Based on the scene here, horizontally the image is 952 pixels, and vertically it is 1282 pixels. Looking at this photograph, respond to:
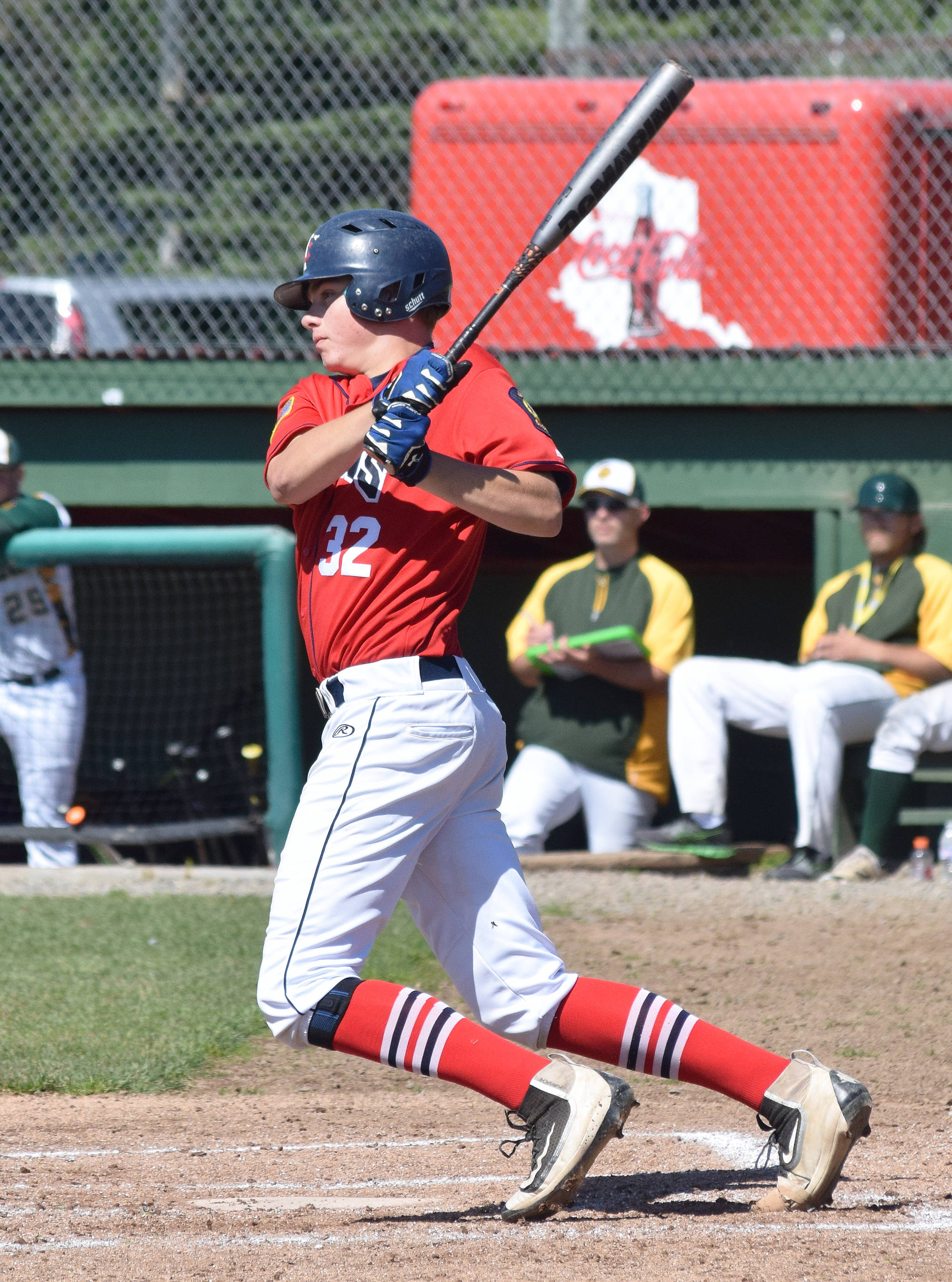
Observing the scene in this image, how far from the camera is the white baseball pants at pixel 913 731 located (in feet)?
19.2

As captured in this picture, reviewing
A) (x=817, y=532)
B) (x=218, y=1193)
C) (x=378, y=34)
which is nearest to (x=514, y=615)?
(x=817, y=532)

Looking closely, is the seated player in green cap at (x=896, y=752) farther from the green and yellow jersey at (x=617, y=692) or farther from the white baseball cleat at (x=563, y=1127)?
the white baseball cleat at (x=563, y=1127)

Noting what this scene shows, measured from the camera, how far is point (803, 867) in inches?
228

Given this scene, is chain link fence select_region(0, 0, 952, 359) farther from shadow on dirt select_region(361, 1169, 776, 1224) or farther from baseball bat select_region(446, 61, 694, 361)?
shadow on dirt select_region(361, 1169, 776, 1224)

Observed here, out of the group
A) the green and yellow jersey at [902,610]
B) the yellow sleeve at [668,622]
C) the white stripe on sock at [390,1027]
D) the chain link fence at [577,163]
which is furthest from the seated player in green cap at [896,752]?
the white stripe on sock at [390,1027]

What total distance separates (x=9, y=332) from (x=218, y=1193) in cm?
818

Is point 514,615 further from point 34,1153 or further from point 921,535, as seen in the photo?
point 34,1153

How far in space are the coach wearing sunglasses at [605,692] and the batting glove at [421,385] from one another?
376cm

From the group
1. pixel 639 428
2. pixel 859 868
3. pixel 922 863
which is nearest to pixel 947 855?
pixel 922 863

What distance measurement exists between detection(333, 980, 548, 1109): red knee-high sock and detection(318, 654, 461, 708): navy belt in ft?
1.61

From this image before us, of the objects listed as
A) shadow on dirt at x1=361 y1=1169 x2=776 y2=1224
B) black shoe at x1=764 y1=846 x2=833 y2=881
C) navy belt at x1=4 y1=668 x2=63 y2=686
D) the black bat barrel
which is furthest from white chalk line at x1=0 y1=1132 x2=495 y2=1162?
navy belt at x1=4 y1=668 x2=63 y2=686

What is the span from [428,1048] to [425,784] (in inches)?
16.2

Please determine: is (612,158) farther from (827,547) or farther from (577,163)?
(577,163)

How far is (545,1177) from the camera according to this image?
2.44m
